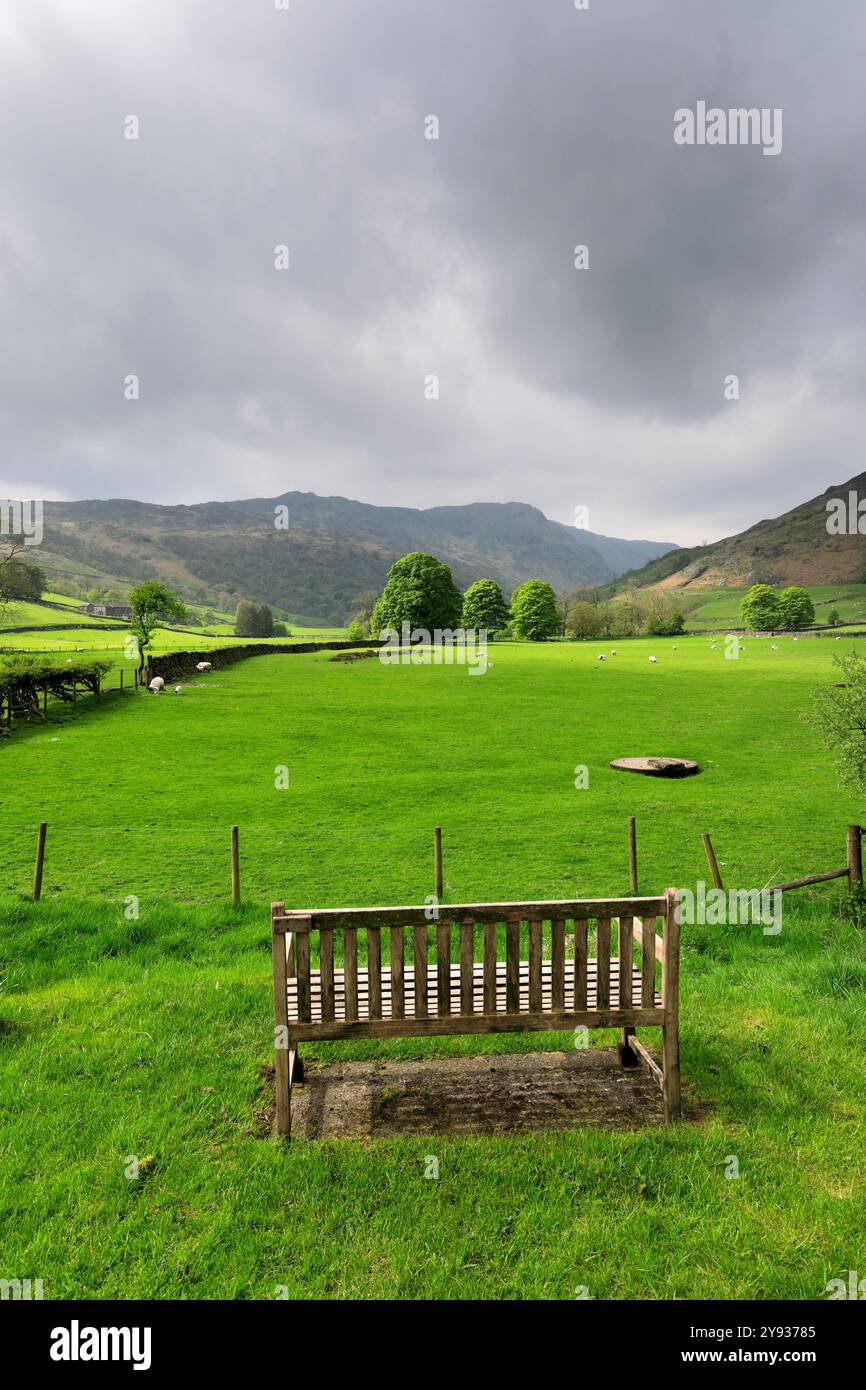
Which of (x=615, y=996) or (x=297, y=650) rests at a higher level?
(x=297, y=650)

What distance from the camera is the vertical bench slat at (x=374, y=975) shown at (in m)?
5.25

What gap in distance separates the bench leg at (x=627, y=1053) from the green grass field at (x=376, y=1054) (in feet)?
1.65

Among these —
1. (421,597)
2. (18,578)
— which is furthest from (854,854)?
(18,578)

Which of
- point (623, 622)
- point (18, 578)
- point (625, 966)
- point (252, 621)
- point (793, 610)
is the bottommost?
point (625, 966)

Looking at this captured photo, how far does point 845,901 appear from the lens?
36.8 ft

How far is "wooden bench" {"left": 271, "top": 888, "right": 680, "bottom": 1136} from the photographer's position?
519 centimetres

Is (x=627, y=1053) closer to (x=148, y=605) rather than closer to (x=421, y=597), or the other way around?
(x=148, y=605)

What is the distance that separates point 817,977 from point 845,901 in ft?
13.5

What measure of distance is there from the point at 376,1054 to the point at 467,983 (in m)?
1.80

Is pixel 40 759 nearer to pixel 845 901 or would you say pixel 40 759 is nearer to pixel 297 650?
pixel 845 901

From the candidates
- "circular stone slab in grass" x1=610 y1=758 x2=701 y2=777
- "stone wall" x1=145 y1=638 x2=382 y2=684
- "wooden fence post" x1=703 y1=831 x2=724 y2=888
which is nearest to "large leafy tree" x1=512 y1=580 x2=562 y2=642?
"stone wall" x1=145 y1=638 x2=382 y2=684

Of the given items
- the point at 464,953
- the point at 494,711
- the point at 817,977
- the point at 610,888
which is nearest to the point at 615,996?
the point at 464,953

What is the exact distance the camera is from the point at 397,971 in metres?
5.31

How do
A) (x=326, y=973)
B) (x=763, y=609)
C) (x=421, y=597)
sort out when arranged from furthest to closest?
(x=763, y=609) < (x=421, y=597) < (x=326, y=973)
